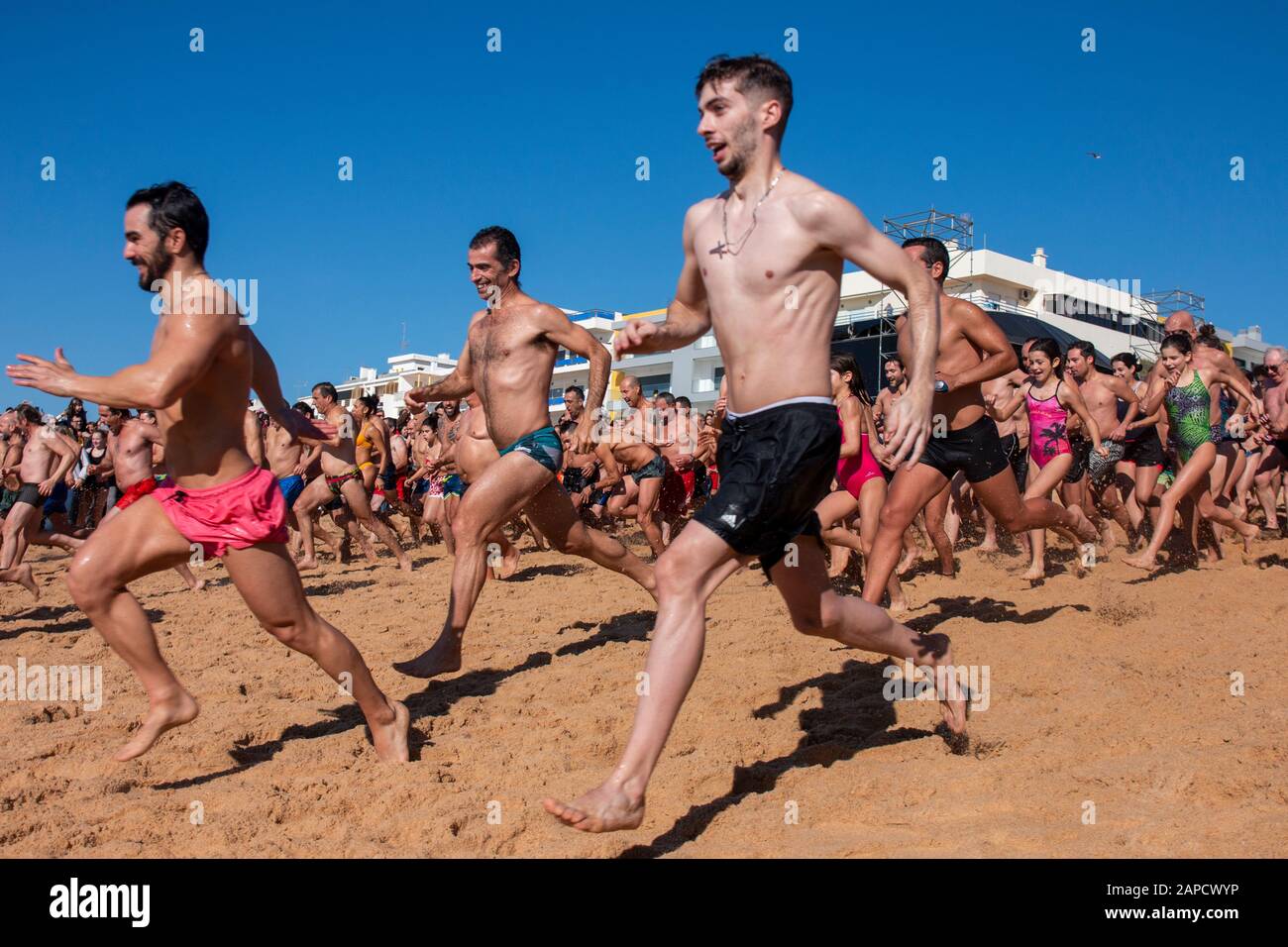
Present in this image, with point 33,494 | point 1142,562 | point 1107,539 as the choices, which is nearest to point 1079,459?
point 1107,539

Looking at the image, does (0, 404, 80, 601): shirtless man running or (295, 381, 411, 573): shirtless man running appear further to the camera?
(295, 381, 411, 573): shirtless man running

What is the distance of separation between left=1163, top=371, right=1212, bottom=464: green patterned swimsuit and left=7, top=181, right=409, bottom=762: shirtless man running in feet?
23.4

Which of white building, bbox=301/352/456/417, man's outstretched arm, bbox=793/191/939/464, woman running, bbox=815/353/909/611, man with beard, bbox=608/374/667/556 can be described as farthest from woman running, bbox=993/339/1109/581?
white building, bbox=301/352/456/417

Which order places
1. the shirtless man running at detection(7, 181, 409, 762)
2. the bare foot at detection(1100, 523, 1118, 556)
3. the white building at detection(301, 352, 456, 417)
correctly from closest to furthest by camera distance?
the shirtless man running at detection(7, 181, 409, 762) → the bare foot at detection(1100, 523, 1118, 556) → the white building at detection(301, 352, 456, 417)

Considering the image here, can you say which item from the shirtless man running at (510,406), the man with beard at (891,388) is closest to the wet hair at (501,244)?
the shirtless man running at (510,406)

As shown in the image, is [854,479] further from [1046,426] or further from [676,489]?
[676,489]

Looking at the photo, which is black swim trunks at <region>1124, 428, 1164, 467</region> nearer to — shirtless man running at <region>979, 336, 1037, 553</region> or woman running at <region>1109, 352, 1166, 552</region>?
woman running at <region>1109, 352, 1166, 552</region>

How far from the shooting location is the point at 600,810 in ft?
9.41

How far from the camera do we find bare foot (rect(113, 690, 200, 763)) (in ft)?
13.0

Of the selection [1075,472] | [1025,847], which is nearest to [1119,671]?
[1025,847]

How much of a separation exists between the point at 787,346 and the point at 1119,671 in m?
3.12

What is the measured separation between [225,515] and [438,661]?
1.64 m

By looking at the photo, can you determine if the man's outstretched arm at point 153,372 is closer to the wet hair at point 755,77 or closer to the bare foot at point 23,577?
the wet hair at point 755,77

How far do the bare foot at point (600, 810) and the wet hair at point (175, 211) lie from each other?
2596 millimetres
